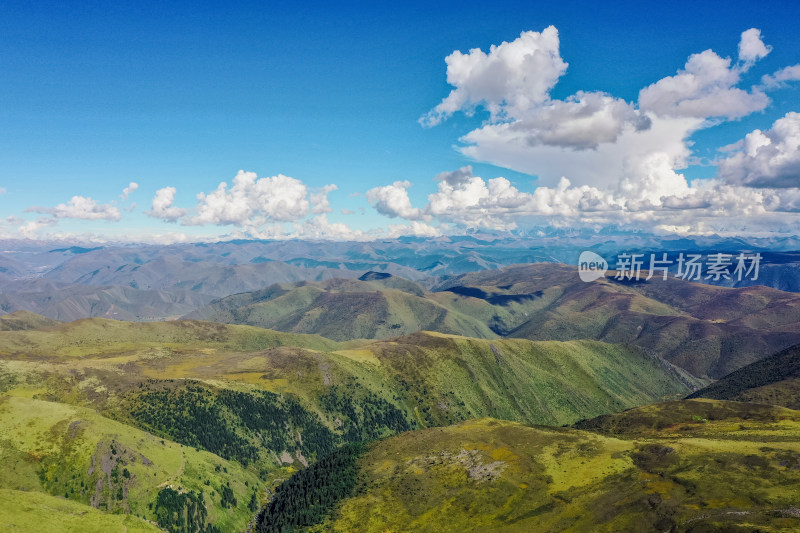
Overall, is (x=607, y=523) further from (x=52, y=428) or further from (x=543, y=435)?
(x=52, y=428)

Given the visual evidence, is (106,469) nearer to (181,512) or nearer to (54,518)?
(181,512)

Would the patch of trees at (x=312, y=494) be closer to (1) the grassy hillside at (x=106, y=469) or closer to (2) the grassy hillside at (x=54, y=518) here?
(1) the grassy hillside at (x=106, y=469)

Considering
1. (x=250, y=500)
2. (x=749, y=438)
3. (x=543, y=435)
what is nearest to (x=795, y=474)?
(x=749, y=438)

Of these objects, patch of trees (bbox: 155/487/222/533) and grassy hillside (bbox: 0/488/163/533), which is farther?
patch of trees (bbox: 155/487/222/533)

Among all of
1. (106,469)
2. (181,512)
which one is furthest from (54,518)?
(106,469)

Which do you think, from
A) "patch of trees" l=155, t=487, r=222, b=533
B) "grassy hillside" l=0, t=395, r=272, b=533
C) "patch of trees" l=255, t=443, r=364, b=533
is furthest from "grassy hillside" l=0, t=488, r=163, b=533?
"patch of trees" l=255, t=443, r=364, b=533

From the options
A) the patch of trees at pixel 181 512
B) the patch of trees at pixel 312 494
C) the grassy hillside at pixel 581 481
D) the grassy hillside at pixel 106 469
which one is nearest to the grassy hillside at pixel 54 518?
the patch of trees at pixel 181 512

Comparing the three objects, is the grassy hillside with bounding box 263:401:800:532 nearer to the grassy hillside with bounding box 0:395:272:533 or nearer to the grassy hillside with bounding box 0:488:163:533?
the grassy hillside with bounding box 0:395:272:533
